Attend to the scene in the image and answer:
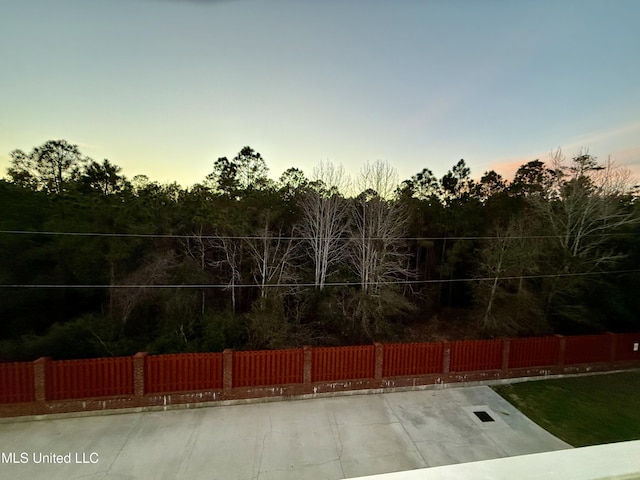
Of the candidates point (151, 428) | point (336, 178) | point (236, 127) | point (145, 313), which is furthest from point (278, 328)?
point (236, 127)

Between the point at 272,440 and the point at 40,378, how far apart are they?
5.98m

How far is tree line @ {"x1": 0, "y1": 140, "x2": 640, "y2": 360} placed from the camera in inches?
415

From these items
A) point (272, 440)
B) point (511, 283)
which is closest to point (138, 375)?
point (272, 440)

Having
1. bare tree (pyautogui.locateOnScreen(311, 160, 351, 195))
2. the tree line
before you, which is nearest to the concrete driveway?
the tree line

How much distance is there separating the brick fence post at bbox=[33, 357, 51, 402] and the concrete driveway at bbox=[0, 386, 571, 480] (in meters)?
0.62

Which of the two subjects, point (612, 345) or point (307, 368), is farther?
point (612, 345)

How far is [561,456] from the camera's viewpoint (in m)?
1.04

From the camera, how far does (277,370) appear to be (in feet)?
27.6

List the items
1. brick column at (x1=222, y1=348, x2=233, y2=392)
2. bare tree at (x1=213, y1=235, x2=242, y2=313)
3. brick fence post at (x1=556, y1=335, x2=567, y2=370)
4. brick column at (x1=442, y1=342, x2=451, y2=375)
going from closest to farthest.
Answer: brick column at (x1=222, y1=348, x2=233, y2=392)
brick column at (x1=442, y1=342, x2=451, y2=375)
brick fence post at (x1=556, y1=335, x2=567, y2=370)
bare tree at (x1=213, y1=235, x2=242, y2=313)

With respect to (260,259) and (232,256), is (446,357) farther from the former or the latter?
(232,256)

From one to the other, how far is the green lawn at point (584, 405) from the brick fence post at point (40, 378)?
12.6 m

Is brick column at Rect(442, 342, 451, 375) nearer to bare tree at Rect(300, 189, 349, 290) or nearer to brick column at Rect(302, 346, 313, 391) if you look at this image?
brick column at Rect(302, 346, 313, 391)

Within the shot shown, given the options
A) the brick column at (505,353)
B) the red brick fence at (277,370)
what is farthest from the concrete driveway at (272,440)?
the brick column at (505,353)

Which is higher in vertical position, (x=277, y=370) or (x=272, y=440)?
(x=277, y=370)
